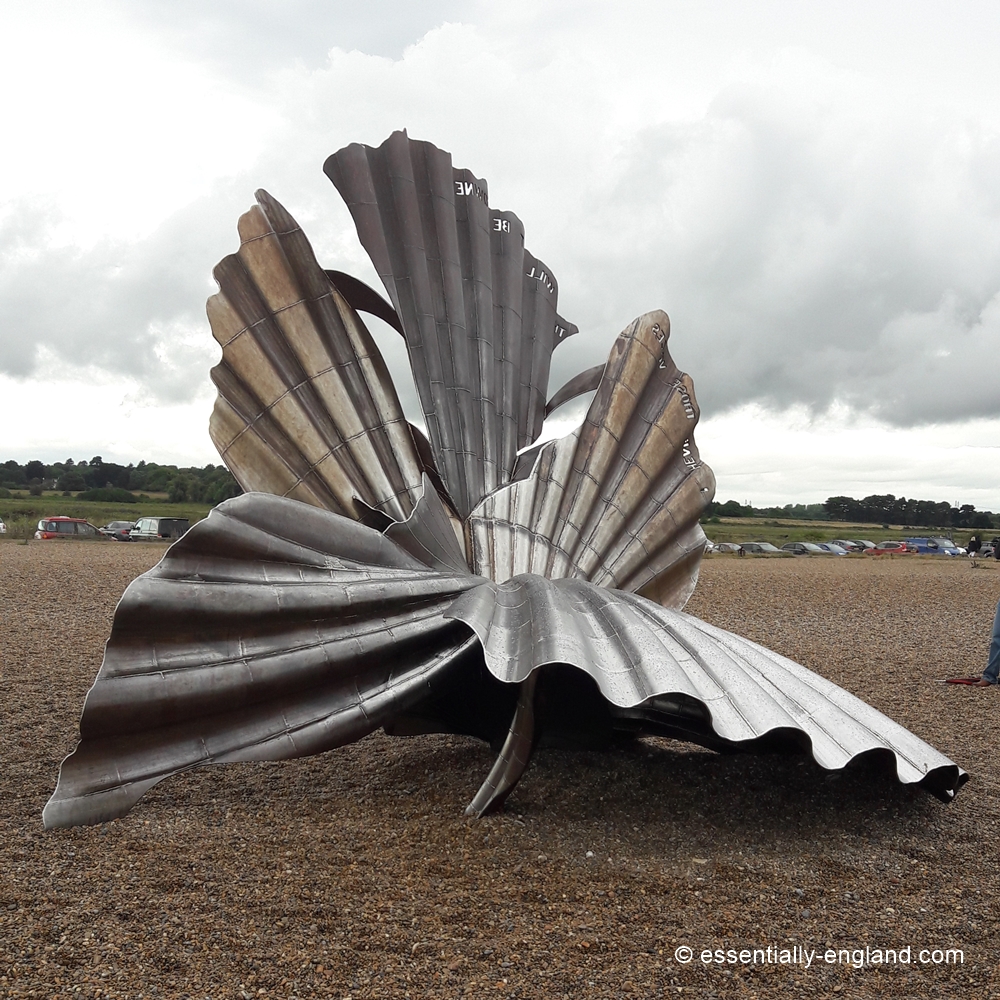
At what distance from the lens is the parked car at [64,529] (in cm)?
3219

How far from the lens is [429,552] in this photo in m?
5.08

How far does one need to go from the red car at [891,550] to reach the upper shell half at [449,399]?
39434mm

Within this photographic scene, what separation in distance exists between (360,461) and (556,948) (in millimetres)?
3633

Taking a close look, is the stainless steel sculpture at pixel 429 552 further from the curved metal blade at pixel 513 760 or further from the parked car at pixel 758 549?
the parked car at pixel 758 549

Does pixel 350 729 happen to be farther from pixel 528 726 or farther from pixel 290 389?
pixel 290 389

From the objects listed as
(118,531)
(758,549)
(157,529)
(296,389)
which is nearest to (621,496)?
(296,389)

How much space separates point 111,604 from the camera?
521 inches

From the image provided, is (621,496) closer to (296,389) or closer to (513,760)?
(296,389)

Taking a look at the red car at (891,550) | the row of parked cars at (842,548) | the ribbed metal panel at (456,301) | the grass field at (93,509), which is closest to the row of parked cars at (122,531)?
the grass field at (93,509)

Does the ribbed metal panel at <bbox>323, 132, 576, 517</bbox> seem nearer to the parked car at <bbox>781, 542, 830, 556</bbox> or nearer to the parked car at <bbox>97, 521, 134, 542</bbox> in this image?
the parked car at <bbox>97, 521, 134, 542</bbox>

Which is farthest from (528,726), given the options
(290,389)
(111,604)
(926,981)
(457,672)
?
(111,604)

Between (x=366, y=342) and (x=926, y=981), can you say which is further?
(x=366, y=342)

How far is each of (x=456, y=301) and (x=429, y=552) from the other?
2.87m

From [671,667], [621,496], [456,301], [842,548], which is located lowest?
[842,548]
